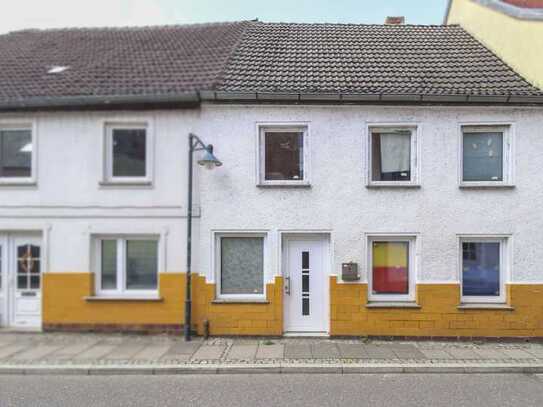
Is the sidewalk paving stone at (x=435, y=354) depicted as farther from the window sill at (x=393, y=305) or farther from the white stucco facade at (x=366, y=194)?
the white stucco facade at (x=366, y=194)

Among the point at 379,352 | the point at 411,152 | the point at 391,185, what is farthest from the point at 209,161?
the point at 379,352

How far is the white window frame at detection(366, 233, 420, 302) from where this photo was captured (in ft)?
25.2

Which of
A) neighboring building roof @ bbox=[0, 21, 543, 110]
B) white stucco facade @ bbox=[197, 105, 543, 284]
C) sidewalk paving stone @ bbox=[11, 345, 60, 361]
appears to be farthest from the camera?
neighboring building roof @ bbox=[0, 21, 543, 110]

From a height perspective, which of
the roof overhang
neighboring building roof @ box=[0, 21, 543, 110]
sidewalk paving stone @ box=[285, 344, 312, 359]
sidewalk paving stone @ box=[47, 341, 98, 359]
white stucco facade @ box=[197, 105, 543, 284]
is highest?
neighboring building roof @ box=[0, 21, 543, 110]

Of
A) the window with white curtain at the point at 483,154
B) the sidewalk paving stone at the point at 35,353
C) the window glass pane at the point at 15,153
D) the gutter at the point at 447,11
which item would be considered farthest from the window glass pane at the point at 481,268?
the window glass pane at the point at 15,153

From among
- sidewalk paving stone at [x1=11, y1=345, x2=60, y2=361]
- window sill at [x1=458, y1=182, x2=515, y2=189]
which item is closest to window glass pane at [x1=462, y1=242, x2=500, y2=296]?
window sill at [x1=458, y1=182, x2=515, y2=189]

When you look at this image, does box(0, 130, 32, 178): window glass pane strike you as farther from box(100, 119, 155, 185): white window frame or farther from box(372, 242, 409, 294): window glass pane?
box(372, 242, 409, 294): window glass pane

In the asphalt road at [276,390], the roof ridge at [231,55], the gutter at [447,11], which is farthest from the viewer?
the gutter at [447,11]

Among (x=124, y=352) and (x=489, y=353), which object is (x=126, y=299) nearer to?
(x=124, y=352)

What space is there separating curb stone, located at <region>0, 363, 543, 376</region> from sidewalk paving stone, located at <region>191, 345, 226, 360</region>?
0.43 metres

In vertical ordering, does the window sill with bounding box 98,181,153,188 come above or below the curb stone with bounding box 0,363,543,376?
above

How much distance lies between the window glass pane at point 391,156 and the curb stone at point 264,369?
12.1 feet

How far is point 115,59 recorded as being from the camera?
948cm

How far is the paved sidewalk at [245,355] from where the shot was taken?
6.10 metres
